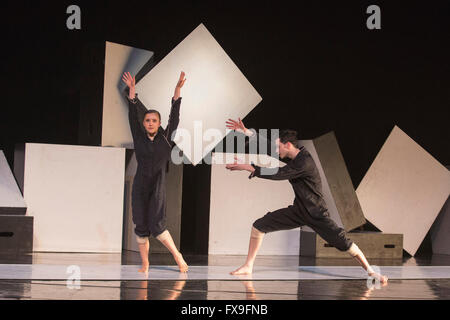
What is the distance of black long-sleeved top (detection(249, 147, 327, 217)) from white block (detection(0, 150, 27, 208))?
2601mm

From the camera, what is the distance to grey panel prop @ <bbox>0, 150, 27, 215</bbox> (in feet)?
20.5

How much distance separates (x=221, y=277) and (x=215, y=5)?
12.6 ft

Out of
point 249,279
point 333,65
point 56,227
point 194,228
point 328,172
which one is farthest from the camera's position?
point 333,65

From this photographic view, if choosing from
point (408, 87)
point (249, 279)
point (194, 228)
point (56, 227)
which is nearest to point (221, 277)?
point (249, 279)

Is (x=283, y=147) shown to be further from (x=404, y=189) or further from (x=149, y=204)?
(x=404, y=189)

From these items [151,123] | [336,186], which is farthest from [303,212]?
[336,186]

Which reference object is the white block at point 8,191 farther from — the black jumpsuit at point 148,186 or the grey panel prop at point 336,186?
the grey panel prop at point 336,186

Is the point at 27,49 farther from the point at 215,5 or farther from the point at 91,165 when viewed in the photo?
the point at 215,5

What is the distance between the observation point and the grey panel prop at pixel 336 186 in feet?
22.5

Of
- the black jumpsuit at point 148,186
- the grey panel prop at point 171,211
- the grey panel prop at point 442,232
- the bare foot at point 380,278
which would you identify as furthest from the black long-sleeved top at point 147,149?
the grey panel prop at point 442,232

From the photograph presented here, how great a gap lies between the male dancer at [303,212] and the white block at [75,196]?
1975mm

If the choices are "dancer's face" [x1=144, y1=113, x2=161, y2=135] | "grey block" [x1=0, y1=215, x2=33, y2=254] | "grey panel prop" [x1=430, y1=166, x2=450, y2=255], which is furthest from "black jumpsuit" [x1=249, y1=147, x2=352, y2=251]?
"grey panel prop" [x1=430, y1=166, x2=450, y2=255]

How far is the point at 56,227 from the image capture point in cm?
648

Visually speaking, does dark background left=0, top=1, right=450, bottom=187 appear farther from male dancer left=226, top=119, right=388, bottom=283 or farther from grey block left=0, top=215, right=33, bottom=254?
male dancer left=226, top=119, right=388, bottom=283
